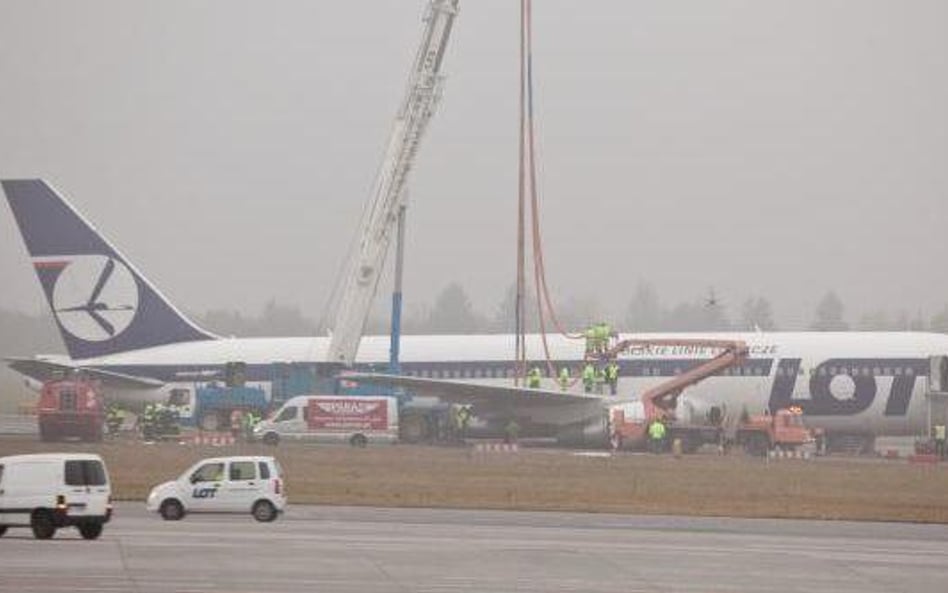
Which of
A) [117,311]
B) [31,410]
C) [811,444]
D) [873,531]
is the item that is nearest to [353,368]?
[117,311]

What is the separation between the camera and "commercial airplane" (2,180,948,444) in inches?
3103

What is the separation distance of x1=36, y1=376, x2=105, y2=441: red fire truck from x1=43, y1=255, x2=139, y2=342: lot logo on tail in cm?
1077

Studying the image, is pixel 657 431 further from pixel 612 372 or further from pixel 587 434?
pixel 612 372

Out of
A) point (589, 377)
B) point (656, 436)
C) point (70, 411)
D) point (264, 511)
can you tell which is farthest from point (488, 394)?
point (264, 511)

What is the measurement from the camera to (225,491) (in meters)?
42.7

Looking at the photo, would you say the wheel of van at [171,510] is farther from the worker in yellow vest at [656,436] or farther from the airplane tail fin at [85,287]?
the airplane tail fin at [85,287]

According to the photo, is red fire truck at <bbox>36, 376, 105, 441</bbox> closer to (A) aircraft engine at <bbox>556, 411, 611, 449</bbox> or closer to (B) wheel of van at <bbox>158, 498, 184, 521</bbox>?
(A) aircraft engine at <bbox>556, 411, 611, 449</bbox>

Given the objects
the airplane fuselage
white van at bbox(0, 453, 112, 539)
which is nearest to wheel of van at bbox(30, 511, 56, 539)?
white van at bbox(0, 453, 112, 539)

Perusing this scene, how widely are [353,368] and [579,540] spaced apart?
4863 centimetres

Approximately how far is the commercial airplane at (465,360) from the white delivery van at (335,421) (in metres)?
1.87

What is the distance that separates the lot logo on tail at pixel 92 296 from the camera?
90.1 meters

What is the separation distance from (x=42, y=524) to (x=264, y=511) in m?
7.34

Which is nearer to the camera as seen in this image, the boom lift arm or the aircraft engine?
the aircraft engine

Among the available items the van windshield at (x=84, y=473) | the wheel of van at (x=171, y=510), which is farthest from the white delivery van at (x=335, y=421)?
the van windshield at (x=84, y=473)
